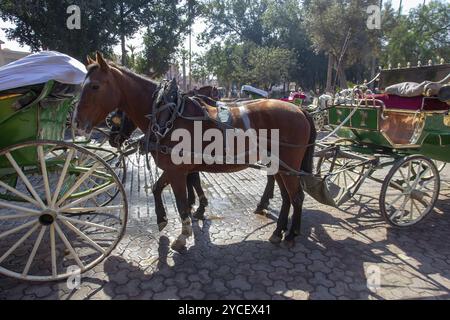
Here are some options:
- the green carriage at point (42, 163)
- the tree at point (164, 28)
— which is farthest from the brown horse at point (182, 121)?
the tree at point (164, 28)

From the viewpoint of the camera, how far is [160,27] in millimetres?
18578

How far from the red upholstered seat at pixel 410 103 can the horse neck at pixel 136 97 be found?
310 cm

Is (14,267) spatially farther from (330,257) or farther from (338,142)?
(338,142)

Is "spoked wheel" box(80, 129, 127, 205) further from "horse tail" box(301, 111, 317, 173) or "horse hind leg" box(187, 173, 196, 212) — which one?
"horse tail" box(301, 111, 317, 173)

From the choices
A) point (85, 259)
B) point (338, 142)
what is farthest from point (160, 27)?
point (85, 259)

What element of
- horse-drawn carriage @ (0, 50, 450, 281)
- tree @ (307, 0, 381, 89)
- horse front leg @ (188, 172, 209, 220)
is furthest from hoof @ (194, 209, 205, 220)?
tree @ (307, 0, 381, 89)

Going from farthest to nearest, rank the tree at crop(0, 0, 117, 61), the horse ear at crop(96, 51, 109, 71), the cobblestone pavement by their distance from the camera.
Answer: the tree at crop(0, 0, 117, 61) → the horse ear at crop(96, 51, 109, 71) → the cobblestone pavement

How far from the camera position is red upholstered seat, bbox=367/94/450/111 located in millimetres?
4832

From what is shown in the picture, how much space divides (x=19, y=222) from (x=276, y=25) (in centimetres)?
3644

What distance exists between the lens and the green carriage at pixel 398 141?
4285mm

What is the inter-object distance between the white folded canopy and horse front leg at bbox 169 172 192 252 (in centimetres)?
140

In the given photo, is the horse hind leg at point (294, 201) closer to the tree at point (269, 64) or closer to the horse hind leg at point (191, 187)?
the horse hind leg at point (191, 187)
